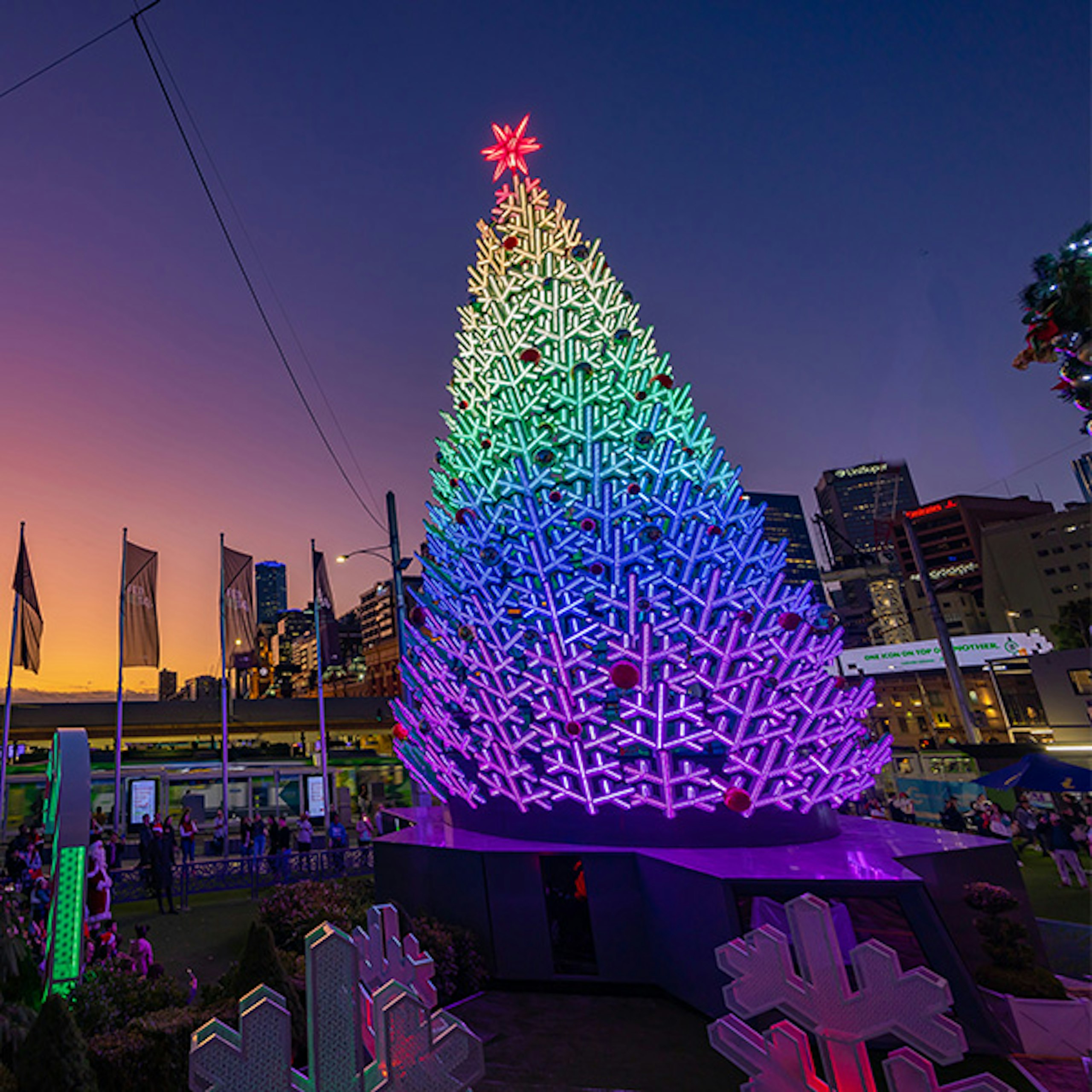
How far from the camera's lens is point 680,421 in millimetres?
11117

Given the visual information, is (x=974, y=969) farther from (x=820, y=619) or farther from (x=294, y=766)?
(x=294, y=766)

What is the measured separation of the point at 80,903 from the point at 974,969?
29.7 ft

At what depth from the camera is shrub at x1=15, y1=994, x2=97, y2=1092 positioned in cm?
423

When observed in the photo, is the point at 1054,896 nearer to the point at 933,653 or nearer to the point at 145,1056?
the point at 145,1056

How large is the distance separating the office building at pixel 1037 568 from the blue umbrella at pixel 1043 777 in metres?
88.8

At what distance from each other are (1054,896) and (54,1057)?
1473 centimetres

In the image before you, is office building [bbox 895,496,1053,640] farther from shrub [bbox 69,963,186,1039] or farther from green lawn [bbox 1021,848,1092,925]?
shrub [bbox 69,963,186,1039]

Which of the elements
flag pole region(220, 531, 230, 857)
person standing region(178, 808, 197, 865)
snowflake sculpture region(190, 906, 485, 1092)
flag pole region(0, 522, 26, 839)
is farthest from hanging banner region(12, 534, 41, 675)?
snowflake sculpture region(190, 906, 485, 1092)

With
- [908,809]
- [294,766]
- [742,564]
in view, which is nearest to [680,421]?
[742,564]

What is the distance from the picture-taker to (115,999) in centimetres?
634

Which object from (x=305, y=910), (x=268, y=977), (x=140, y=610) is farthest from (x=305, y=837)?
(x=268, y=977)

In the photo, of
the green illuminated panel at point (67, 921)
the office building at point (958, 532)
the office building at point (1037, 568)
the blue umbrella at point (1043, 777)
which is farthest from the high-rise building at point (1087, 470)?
the office building at point (958, 532)

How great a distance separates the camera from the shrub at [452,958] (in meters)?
7.80

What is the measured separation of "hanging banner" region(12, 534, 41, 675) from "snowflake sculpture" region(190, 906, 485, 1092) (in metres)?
24.8
